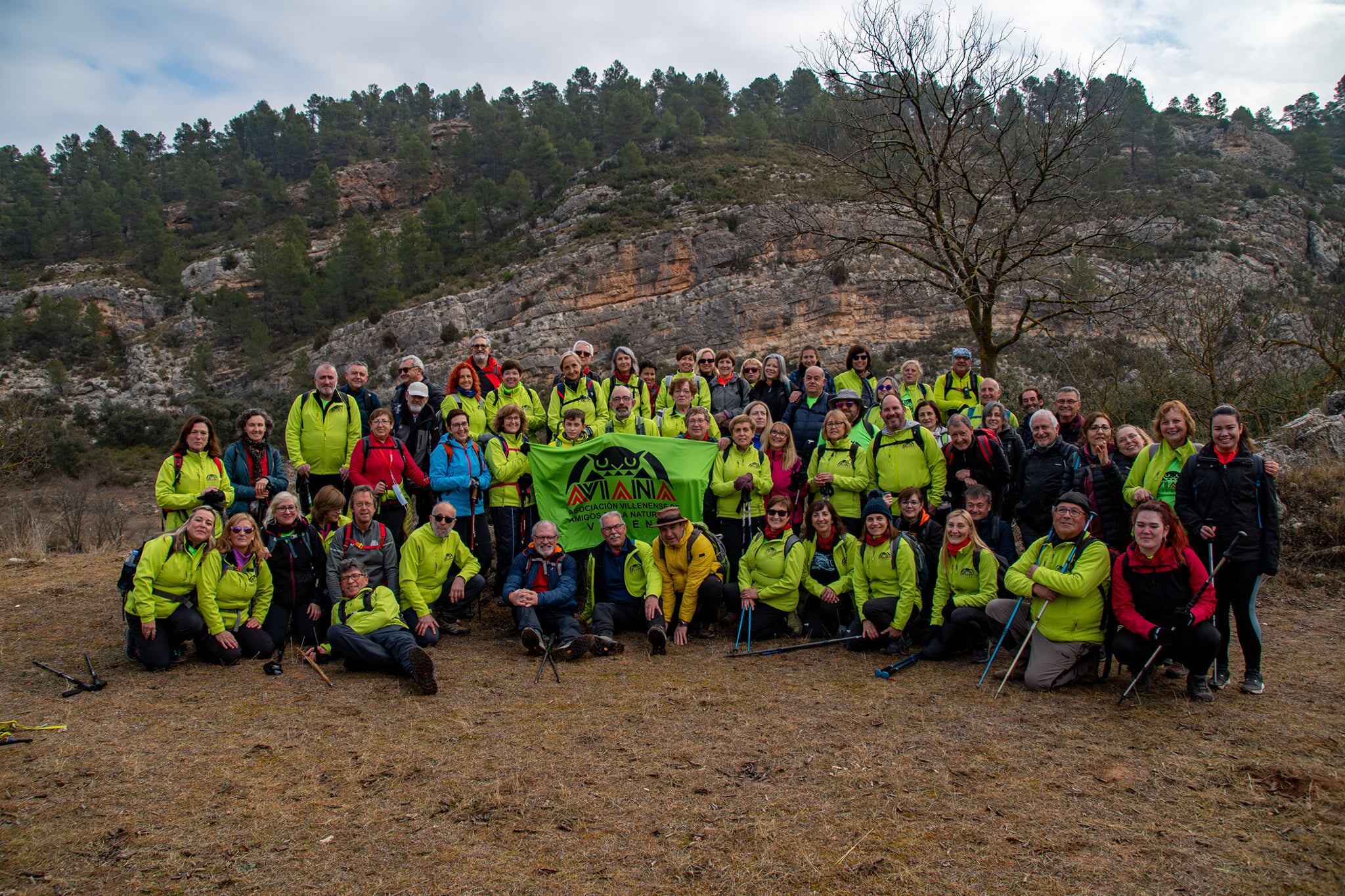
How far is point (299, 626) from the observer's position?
23.3ft

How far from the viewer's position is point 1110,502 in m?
6.76

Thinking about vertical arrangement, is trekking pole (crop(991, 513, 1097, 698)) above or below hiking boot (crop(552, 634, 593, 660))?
above

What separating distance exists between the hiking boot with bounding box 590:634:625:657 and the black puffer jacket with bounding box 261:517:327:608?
2.58 meters

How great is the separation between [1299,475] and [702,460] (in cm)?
774

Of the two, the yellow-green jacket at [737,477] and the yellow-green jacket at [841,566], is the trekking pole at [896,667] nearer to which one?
the yellow-green jacket at [841,566]

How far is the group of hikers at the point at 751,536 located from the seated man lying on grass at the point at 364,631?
0.02 meters

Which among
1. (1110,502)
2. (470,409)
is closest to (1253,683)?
(1110,502)

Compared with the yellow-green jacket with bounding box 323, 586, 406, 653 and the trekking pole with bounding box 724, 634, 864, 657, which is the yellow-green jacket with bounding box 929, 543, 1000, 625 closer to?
the trekking pole with bounding box 724, 634, 864, 657

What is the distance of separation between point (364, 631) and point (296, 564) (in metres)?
1.03

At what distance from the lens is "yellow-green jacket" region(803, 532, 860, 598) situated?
23.7ft

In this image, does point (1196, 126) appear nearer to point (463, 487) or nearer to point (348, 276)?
point (348, 276)

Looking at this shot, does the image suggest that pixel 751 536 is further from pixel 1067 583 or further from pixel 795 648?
pixel 1067 583

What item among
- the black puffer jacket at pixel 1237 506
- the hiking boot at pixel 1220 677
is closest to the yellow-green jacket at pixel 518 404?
the black puffer jacket at pixel 1237 506

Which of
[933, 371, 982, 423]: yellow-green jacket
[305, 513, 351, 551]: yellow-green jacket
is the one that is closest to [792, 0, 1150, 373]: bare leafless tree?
[933, 371, 982, 423]: yellow-green jacket
